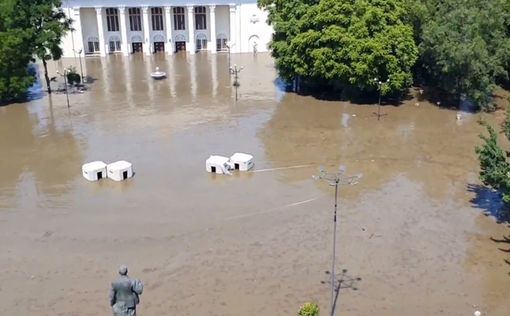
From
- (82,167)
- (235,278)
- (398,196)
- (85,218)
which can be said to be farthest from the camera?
(82,167)

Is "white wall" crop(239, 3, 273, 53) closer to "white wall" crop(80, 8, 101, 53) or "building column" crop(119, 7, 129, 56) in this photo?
"building column" crop(119, 7, 129, 56)

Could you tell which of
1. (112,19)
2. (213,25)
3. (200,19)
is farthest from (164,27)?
(112,19)

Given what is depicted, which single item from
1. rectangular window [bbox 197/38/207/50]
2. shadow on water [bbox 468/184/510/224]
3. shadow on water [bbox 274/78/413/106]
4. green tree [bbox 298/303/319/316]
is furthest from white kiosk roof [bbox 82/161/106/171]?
rectangular window [bbox 197/38/207/50]

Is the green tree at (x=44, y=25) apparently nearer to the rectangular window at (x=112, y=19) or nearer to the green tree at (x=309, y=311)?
the rectangular window at (x=112, y=19)

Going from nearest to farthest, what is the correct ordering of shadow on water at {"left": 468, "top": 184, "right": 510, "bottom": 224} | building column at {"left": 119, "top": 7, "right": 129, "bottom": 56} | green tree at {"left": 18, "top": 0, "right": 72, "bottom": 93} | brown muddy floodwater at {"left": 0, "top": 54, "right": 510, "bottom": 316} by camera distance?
brown muddy floodwater at {"left": 0, "top": 54, "right": 510, "bottom": 316} → shadow on water at {"left": 468, "top": 184, "right": 510, "bottom": 224} → green tree at {"left": 18, "top": 0, "right": 72, "bottom": 93} → building column at {"left": 119, "top": 7, "right": 129, "bottom": 56}

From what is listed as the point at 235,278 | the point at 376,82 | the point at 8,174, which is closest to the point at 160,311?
the point at 235,278

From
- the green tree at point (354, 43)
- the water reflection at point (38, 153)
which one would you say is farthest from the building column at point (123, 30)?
the green tree at point (354, 43)

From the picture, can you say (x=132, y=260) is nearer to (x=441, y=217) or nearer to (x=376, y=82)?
(x=441, y=217)
